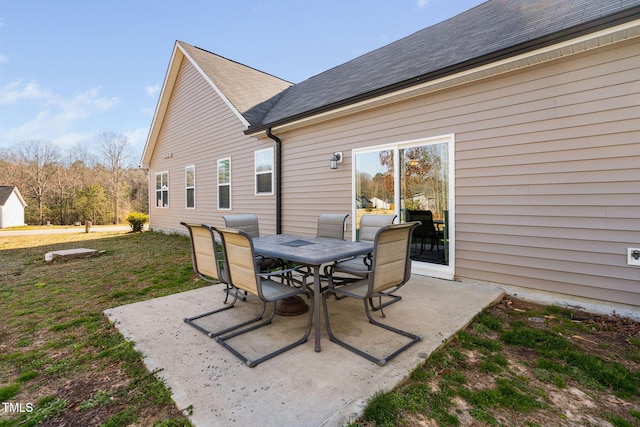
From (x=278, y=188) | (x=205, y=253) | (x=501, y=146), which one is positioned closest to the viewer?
(x=205, y=253)

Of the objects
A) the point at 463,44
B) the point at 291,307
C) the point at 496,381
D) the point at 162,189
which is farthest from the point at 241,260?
the point at 162,189

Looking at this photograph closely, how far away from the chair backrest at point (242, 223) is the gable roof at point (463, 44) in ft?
8.13

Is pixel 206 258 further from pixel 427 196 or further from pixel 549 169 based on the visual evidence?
pixel 549 169

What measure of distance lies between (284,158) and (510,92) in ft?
14.6

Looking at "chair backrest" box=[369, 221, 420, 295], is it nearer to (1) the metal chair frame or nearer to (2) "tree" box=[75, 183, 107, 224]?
(1) the metal chair frame

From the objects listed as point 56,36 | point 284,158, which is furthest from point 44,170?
point 284,158

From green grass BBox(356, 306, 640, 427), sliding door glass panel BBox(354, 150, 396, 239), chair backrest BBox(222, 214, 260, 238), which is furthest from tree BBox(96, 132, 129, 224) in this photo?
green grass BBox(356, 306, 640, 427)

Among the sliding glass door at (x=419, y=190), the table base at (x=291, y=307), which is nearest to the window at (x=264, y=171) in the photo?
the sliding glass door at (x=419, y=190)

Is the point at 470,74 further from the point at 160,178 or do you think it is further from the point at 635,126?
the point at 160,178

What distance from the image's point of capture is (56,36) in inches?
551

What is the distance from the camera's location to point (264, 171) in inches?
284

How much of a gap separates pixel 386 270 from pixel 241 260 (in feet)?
3.92

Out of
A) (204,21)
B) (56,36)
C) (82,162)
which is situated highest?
(56,36)

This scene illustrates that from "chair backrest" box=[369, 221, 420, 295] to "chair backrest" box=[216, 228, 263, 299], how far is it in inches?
36.4
